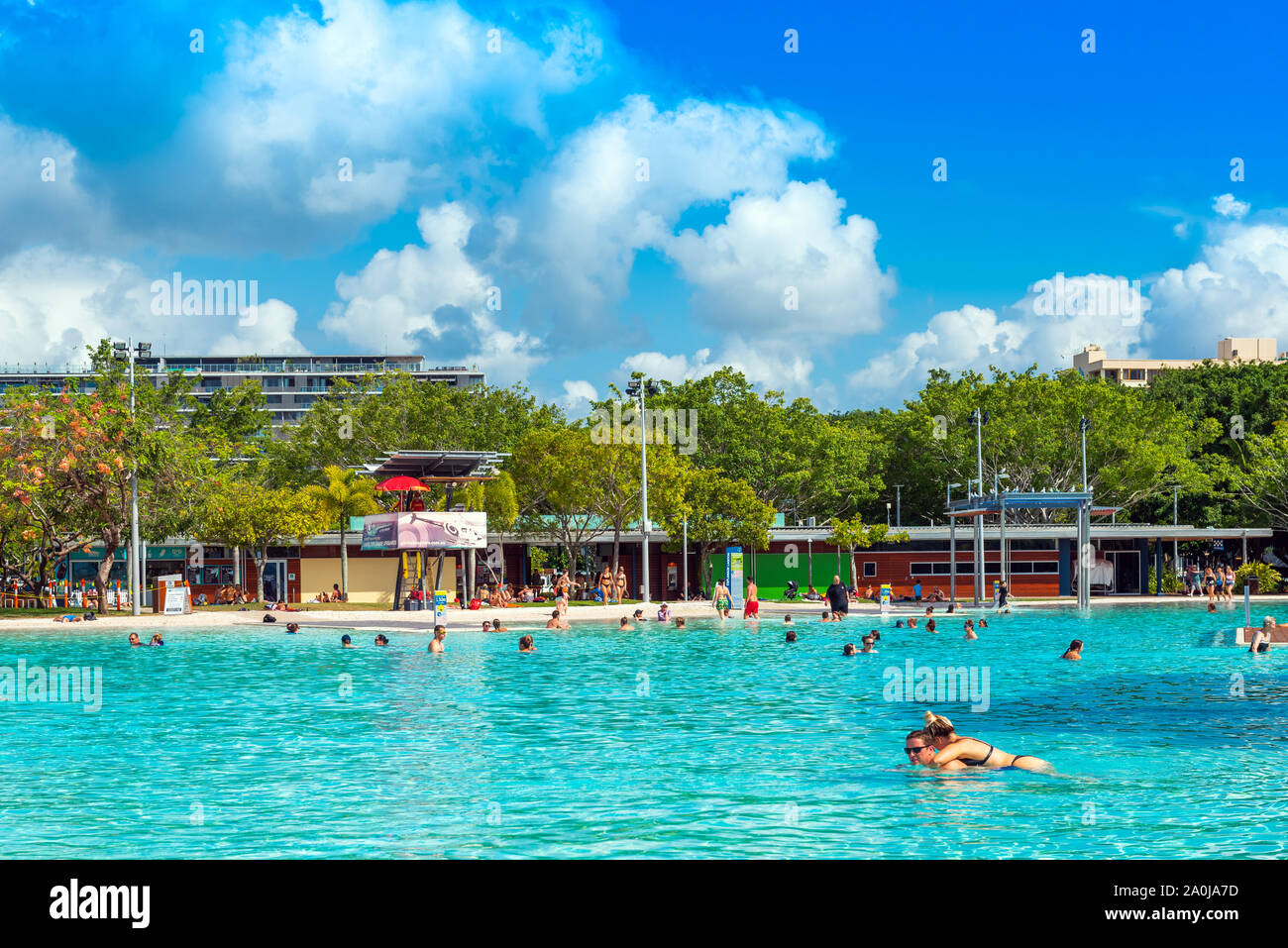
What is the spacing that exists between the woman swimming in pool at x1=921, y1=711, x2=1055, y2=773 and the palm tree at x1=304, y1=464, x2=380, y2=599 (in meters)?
42.3

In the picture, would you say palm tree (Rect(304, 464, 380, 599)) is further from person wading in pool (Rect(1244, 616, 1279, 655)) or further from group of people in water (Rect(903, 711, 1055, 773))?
group of people in water (Rect(903, 711, 1055, 773))

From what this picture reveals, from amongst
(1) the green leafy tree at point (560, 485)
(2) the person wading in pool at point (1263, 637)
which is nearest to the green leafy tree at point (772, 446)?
(1) the green leafy tree at point (560, 485)

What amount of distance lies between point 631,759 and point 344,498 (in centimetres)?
4031

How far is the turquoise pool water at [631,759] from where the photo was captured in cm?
1153

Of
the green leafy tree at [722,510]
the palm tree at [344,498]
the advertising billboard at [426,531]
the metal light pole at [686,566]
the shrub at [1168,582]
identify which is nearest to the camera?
the advertising billboard at [426,531]

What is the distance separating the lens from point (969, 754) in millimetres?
14641

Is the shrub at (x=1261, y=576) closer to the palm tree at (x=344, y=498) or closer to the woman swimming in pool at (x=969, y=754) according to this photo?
the palm tree at (x=344, y=498)

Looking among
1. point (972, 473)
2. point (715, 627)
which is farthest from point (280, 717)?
point (972, 473)

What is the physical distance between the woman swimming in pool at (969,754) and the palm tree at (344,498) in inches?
1666

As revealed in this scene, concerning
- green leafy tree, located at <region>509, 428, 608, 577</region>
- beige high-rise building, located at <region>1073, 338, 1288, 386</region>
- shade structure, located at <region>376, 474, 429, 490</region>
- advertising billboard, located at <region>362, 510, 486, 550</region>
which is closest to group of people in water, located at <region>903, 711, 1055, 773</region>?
advertising billboard, located at <region>362, 510, 486, 550</region>

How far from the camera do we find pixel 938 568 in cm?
5972

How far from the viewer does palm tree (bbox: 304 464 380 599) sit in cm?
5375

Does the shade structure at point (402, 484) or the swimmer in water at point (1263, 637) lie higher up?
the shade structure at point (402, 484)

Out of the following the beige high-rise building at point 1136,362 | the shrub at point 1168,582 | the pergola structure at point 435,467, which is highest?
the beige high-rise building at point 1136,362
